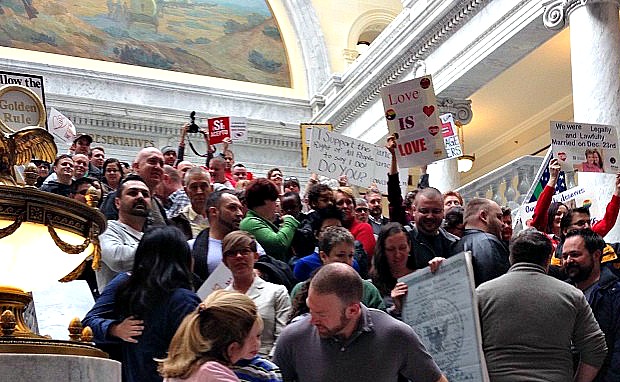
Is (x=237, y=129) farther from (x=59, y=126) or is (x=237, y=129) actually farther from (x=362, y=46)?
(x=362, y=46)

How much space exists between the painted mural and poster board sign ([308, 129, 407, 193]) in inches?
460

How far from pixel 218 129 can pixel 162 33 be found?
26.8 feet

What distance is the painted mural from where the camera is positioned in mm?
19781

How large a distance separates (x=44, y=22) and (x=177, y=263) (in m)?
17.2

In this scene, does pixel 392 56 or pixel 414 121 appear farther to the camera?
pixel 392 56

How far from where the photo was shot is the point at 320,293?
3621mm

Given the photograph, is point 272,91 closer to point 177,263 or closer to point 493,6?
point 493,6

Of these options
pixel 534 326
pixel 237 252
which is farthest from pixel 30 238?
pixel 534 326

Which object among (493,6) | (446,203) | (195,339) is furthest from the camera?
(493,6)

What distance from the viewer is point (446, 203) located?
8148 millimetres

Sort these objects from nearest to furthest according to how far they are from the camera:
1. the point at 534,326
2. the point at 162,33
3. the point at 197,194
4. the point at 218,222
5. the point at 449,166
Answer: the point at 534,326 < the point at 218,222 < the point at 197,194 < the point at 449,166 < the point at 162,33

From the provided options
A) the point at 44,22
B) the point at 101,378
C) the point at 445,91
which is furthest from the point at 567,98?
the point at 101,378

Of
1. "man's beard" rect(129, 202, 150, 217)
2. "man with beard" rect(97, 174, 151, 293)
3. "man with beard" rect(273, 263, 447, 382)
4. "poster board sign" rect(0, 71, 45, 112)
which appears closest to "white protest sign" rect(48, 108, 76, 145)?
"poster board sign" rect(0, 71, 45, 112)

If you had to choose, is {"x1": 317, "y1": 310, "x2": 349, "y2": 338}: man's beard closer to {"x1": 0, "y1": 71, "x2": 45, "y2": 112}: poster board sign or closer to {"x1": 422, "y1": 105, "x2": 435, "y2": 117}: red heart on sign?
{"x1": 422, "y1": 105, "x2": 435, "y2": 117}: red heart on sign
